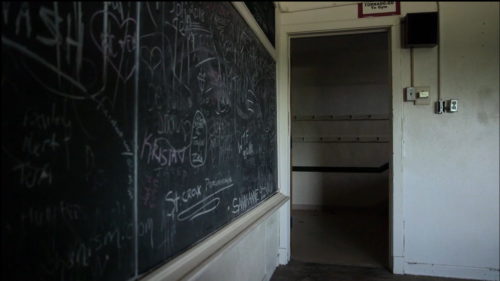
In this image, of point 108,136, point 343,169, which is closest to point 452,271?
point 343,169

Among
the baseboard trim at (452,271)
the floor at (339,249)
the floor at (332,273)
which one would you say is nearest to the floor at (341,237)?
the floor at (339,249)

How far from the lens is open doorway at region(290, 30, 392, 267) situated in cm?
518

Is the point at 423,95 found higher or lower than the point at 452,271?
higher

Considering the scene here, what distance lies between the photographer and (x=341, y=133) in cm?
541

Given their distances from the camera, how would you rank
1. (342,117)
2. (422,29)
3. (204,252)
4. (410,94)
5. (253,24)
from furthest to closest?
(342,117), (410,94), (422,29), (253,24), (204,252)

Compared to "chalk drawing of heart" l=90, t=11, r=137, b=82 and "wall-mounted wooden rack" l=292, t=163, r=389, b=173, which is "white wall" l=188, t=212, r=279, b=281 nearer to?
"chalk drawing of heart" l=90, t=11, r=137, b=82

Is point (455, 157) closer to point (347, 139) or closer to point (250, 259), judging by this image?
point (250, 259)

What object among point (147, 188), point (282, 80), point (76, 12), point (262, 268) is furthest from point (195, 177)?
point (282, 80)

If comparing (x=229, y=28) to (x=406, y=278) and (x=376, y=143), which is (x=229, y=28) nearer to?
(x=406, y=278)

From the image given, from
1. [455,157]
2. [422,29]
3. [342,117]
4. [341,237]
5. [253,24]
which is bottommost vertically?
[341,237]

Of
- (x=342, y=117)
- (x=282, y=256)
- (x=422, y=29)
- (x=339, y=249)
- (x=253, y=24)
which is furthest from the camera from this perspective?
(x=342, y=117)

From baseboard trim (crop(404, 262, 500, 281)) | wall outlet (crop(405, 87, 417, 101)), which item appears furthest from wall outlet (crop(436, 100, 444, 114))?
baseboard trim (crop(404, 262, 500, 281))

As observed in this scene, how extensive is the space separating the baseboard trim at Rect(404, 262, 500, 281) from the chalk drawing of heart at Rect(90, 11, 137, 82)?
2861mm

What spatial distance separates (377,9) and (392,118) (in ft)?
3.07
